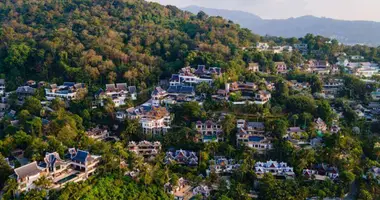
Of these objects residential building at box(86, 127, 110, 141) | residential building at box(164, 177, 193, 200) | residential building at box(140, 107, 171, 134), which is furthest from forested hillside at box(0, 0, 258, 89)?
residential building at box(164, 177, 193, 200)

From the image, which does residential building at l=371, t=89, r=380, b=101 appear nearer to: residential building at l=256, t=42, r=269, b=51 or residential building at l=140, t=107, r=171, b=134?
residential building at l=256, t=42, r=269, b=51

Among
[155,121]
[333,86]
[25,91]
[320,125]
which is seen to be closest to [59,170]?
[155,121]

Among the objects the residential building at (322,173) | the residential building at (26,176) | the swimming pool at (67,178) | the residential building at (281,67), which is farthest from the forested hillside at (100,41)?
the residential building at (322,173)

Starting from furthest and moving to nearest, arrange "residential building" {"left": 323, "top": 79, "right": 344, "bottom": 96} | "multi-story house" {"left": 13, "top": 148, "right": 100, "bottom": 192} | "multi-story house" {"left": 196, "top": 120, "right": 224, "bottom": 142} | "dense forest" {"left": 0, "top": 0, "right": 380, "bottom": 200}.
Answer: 1. "residential building" {"left": 323, "top": 79, "right": 344, "bottom": 96}
2. "multi-story house" {"left": 196, "top": 120, "right": 224, "bottom": 142}
3. "dense forest" {"left": 0, "top": 0, "right": 380, "bottom": 200}
4. "multi-story house" {"left": 13, "top": 148, "right": 100, "bottom": 192}

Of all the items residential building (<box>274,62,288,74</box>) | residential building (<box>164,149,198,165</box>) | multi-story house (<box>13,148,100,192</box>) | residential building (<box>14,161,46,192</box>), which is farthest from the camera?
residential building (<box>274,62,288,74</box>)

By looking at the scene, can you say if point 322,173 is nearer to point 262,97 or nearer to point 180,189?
point 262,97

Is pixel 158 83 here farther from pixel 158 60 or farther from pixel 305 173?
pixel 305 173
